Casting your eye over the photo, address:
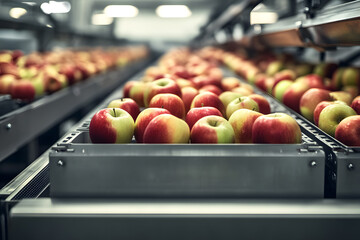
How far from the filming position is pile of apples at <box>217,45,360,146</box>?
1.26 m

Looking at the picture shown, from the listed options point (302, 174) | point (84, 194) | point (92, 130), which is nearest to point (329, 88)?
point (302, 174)

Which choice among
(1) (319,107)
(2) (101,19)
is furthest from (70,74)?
(2) (101,19)

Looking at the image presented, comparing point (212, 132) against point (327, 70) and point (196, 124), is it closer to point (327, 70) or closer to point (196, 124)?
point (196, 124)

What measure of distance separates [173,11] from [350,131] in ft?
60.4

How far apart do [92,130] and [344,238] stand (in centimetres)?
75

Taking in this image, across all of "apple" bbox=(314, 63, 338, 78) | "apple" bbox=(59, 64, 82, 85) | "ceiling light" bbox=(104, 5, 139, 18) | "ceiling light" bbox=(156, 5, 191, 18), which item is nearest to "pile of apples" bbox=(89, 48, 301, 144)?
"apple" bbox=(314, 63, 338, 78)

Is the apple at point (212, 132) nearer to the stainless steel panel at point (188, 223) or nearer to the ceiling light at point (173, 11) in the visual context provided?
the stainless steel panel at point (188, 223)

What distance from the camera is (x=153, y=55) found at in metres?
14.0

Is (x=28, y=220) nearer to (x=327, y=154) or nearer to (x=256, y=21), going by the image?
(x=327, y=154)

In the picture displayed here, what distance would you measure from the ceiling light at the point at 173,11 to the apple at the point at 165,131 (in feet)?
54.6

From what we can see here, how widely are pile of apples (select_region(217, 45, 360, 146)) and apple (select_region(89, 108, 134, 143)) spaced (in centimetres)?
66

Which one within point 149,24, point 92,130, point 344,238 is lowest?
point 344,238

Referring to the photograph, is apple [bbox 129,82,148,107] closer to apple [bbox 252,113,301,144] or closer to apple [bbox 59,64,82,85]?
apple [bbox 252,113,301,144]

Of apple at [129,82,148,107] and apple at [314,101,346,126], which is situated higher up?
apple at [129,82,148,107]
